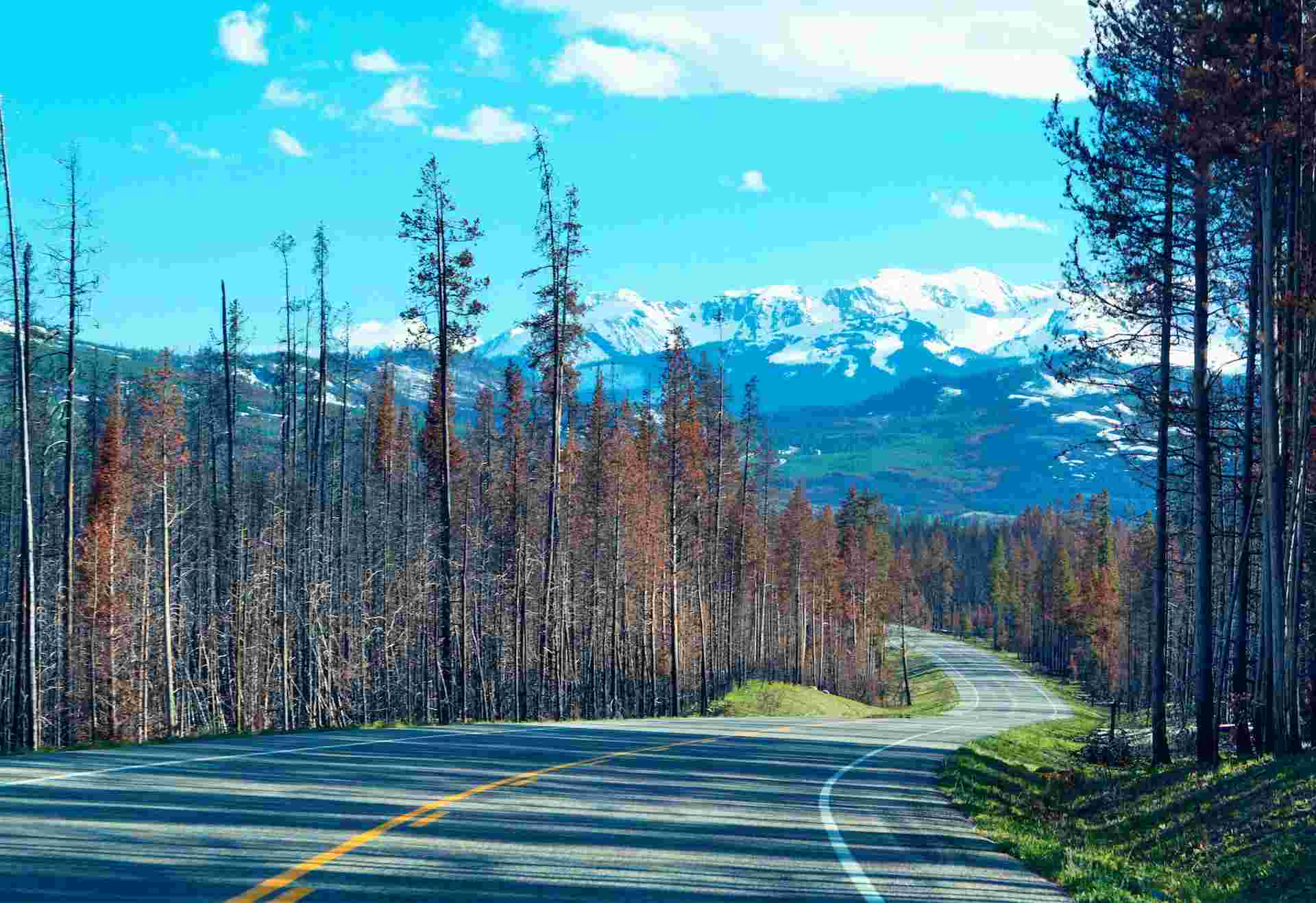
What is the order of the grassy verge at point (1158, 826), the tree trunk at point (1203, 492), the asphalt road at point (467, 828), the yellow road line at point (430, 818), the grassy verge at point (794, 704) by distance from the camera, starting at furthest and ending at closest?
1. the grassy verge at point (794, 704)
2. the tree trunk at point (1203, 492)
3. the grassy verge at point (1158, 826)
4. the yellow road line at point (430, 818)
5. the asphalt road at point (467, 828)

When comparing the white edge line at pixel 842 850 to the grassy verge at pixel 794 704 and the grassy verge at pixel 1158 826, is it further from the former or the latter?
the grassy verge at pixel 794 704

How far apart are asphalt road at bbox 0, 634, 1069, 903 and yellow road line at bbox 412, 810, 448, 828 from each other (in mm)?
Result: 54

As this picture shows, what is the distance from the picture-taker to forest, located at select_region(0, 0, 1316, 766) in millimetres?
17594

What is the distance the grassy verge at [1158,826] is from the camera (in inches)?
396

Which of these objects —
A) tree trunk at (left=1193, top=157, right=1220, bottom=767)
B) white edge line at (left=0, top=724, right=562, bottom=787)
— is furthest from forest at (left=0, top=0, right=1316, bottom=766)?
white edge line at (left=0, top=724, right=562, bottom=787)

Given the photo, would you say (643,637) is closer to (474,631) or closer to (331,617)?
(474,631)

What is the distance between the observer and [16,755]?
14680 millimetres

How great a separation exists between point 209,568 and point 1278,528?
49.4 metres

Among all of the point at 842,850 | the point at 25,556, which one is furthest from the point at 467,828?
the point at 25,556

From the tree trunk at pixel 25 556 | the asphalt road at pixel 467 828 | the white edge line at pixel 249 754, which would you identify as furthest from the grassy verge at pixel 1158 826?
the tree trunk at pixel 25 556

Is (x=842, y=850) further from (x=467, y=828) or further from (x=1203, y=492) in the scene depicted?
(x=1203, y=492)

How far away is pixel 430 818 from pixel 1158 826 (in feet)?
35.0

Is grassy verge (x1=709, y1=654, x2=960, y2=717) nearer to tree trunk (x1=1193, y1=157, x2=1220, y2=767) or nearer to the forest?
the forest

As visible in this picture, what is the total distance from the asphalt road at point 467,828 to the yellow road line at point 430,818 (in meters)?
0.05
